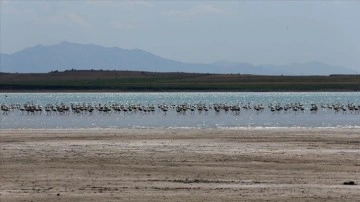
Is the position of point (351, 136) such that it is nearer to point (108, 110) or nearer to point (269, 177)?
point (269, 177)

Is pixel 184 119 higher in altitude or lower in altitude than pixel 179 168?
lower

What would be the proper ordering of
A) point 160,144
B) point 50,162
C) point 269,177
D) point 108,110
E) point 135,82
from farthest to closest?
point 135,82 → point 108,110 → point 160,144 → point 50,162 → point 269,177

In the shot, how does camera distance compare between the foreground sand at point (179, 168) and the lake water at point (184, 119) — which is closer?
the foreground sand at point (179, 168)

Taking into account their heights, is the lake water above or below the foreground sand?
below

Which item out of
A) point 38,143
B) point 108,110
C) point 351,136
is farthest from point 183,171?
point 108,110

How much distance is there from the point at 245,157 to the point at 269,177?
16.4 feet

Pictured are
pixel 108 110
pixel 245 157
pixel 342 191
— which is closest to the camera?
pixel 342 191

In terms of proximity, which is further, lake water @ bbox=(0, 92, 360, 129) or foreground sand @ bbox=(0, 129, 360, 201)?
lake water @ bbox=(0, 92, 360, 129)

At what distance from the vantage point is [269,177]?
2053 centimetres

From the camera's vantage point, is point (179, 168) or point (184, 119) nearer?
point (179, 168)

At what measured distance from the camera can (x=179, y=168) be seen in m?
22.4

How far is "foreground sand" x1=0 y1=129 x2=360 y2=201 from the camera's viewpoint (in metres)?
17.7

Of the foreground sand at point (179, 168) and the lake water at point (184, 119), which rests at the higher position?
the foreground sand at point (179, 168)

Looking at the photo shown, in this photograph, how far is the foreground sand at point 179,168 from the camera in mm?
17656
